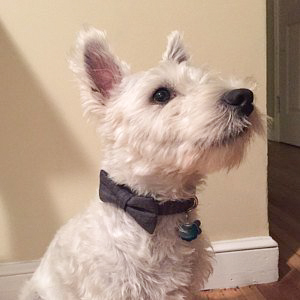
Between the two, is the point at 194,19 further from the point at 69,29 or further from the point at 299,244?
the point at 299,244

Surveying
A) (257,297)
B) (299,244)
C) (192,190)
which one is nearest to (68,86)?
(192,190)

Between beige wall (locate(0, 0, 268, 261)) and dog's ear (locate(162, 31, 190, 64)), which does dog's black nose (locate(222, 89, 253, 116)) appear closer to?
dog's ear (locate(162, 31, 190, 64))

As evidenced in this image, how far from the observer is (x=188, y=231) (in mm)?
1013

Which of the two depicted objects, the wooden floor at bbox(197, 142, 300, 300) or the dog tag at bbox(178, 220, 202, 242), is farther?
the wooden floor at bbox(197, 142, 300, 300)

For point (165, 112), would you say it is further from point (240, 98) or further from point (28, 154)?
point (28, 154)

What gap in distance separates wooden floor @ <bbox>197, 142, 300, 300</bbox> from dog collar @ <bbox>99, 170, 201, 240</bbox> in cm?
57

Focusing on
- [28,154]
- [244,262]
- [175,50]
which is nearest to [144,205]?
[175,50]

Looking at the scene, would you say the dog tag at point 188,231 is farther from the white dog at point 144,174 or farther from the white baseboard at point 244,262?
the white baseboard at point 244,262

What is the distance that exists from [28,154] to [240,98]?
0.87 m

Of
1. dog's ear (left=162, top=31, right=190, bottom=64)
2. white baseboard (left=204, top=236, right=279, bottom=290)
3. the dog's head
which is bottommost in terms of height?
white baseboard (left=204, top=236, right=279, bottom=290)

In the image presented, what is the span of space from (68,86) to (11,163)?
12.6 inches

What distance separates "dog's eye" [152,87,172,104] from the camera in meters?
0.96

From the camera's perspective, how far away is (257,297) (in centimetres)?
154

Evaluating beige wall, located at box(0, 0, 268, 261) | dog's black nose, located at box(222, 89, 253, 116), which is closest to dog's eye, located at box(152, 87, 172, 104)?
dog's black nose, located at box(222, 89, 253, 116)
